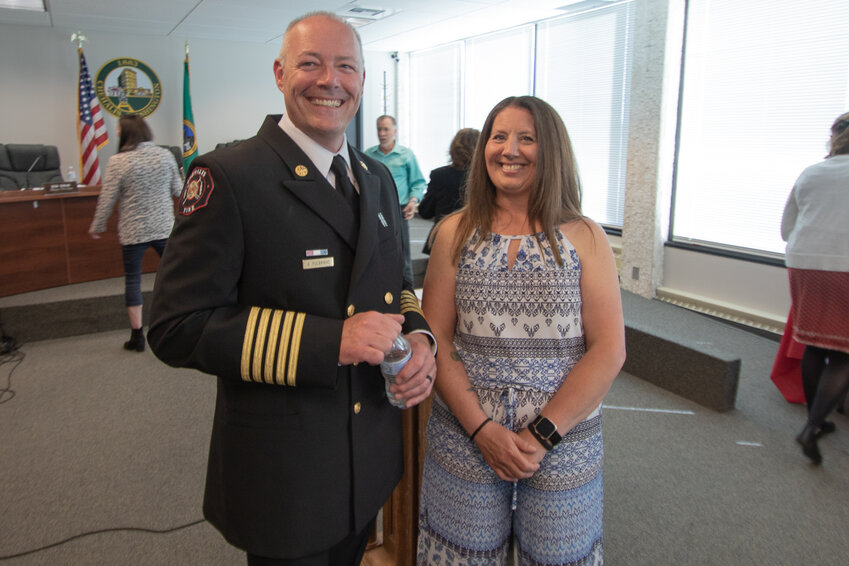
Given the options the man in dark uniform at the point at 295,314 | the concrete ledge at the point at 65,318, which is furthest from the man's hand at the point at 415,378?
the concrete ledge at the point at 65,318

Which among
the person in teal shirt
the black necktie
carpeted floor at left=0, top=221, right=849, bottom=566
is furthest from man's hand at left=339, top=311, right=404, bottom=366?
the person in teal shirt

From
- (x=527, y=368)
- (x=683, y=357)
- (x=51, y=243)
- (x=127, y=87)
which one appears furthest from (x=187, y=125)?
(x=527, y=368)

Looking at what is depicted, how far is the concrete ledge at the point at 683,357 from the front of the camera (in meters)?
3.14

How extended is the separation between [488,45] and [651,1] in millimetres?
2855

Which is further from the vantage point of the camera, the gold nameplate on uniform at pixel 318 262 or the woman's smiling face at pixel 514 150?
the woman's smiling face at pixel 514 150

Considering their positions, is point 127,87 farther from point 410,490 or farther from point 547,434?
point 547,434

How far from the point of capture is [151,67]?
7887 mm

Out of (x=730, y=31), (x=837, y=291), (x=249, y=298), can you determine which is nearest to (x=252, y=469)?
(x=249, y=298)

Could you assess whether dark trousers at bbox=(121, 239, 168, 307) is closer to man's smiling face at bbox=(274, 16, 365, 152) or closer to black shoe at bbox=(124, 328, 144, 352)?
black shoe at bbox=(124, 328, 144, 352)

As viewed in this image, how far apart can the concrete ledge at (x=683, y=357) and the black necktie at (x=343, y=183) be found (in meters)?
2.66

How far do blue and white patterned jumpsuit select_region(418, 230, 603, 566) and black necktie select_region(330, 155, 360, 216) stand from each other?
0.34 m

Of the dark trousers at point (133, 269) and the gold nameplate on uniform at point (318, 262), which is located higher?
the gold nameplate on uniform at point (318, 262)

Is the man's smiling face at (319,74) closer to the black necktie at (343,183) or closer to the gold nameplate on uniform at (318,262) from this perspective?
the black necktie at (343,183)

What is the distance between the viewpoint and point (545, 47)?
6.32 m
